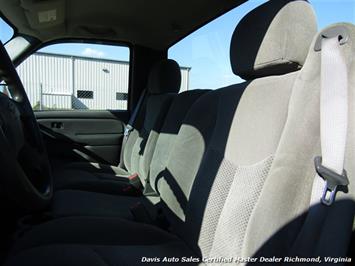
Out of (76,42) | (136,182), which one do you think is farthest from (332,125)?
(76,42)

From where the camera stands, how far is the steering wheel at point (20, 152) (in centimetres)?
106

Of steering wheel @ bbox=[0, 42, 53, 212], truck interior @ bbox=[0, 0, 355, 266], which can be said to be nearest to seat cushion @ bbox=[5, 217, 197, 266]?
truck interior @ bbox=[0, 0, 355, 266]

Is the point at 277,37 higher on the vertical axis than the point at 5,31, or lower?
higher

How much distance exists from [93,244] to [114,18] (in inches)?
70.0

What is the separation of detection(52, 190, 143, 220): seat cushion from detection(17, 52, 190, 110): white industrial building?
1.03 m

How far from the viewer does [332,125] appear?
0.80m

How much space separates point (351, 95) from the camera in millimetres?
823

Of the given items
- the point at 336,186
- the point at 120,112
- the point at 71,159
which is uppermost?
the point at 336,186

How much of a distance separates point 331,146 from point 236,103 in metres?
0.43

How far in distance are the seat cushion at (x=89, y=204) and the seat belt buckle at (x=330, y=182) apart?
0.91 m

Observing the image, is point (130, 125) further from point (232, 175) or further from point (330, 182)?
point (330, 182)

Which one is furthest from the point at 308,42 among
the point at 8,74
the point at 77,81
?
the point at 77,81

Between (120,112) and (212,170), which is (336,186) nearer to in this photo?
(212,170)

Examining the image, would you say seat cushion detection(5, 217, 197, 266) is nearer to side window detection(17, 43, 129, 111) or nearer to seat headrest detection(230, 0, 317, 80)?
A: seat headrest detection(230, 0, 317, 80)
